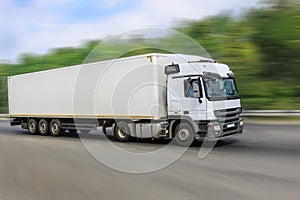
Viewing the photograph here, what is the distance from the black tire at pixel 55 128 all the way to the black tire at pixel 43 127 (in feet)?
1.15

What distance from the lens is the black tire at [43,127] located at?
18.2 m

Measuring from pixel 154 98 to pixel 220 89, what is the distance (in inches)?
91.2

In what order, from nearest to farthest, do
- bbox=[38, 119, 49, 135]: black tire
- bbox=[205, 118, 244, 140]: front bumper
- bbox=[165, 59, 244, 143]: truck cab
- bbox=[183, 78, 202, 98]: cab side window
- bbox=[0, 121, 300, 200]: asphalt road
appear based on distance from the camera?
bbox=[0, 121, 300, 200]: asphalt road, bbox=[205, 118, 244, 140]: front bumper, bbox=[165, 59, 244, 143]: truck cab, bbox=[183, 78, 202, 98]: cab side window, bbox=[38, 119, 49, 135]: black tire

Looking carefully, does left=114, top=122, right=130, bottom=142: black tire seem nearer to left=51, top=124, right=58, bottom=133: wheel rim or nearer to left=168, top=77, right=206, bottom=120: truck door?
left=168, top=77, right=206, bottom=120: truck door

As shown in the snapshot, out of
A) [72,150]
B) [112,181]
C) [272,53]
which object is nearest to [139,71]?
[72,150]

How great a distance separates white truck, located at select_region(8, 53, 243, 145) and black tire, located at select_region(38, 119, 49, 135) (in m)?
1.66

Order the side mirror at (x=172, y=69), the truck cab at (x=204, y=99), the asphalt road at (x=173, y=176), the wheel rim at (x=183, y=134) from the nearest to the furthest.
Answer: the asphalt road at (x=173, y=176) → the truck cab at (x=204, y=99) → the wheel rim at (x=183, y=134) → the side mirror at (x=172, y=69)

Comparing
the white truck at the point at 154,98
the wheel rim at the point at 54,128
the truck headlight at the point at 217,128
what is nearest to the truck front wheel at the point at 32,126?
the wheel rim at the point at 54,128

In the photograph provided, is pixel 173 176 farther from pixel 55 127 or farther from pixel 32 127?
pixel 32 127

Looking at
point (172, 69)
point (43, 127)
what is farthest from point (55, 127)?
point (172, 69)

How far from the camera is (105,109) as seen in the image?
47.4ft

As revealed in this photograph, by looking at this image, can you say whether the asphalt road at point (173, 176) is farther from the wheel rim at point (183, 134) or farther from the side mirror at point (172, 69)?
the side mirror at point (172, 69)

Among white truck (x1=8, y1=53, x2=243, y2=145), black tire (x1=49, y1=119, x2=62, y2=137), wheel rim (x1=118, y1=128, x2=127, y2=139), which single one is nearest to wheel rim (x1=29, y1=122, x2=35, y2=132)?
black tire (x1=49, y1=119, x2=62, y2=137)

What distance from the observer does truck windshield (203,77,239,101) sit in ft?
38.4
